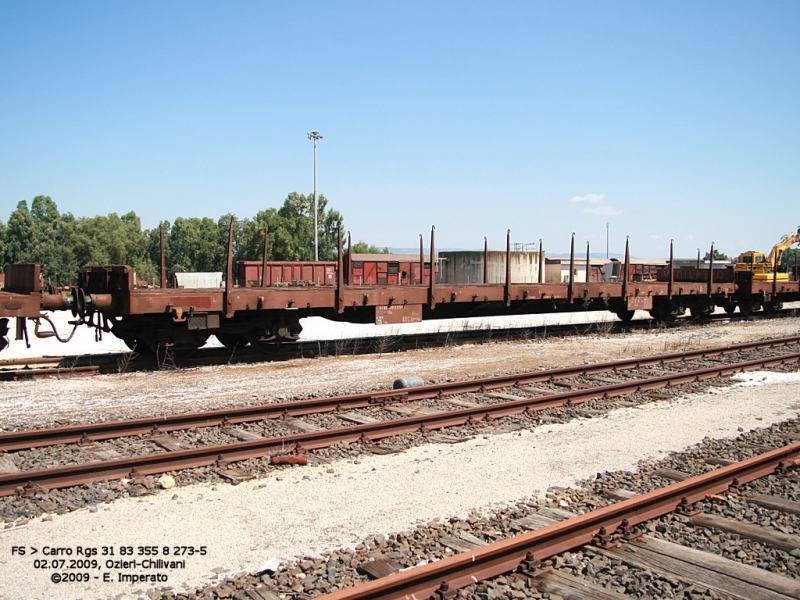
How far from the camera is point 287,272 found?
33312 millimetres

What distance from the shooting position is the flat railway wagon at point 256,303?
38.0 feet

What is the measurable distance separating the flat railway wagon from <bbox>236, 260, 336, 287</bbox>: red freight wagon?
16871 mm

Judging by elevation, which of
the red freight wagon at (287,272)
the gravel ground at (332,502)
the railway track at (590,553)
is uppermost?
the red freight wagon at (287,272)

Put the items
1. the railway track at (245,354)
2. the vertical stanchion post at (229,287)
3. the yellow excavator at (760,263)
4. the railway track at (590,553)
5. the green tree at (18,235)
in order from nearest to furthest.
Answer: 1. the railway track at (590,553)
2. the railway track at (245,354)
3. the vertical stanchion post at (229,287)
4. the yellow excavator at (760,263)
5. the green tree at (18,235)

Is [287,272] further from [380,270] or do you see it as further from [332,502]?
[332,502]

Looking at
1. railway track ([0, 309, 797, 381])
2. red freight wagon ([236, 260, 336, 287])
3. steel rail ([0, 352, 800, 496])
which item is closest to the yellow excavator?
railway track ([0, 309, 797, 381])

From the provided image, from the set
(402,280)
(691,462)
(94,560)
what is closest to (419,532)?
(94,560)

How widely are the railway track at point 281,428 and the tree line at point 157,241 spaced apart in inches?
2038

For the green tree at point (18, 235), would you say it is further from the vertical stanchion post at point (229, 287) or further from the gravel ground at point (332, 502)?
the gravel ground at point (332, 502)

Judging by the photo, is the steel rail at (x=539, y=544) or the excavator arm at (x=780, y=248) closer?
the steel rail at (x=539, y=544)

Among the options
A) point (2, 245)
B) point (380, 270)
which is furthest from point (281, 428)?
point (2, 245)

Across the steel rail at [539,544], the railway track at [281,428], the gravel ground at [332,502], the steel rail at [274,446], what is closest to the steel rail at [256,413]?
the railway track at [281,428]

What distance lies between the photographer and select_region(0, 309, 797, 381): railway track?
11875 mm

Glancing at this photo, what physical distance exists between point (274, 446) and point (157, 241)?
80.2m
